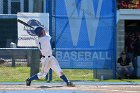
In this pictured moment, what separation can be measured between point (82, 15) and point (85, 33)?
0.62 meters

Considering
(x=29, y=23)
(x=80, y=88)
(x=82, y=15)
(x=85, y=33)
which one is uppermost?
(x=82, y=15)

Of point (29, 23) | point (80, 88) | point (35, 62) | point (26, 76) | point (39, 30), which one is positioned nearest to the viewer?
point (80, 88)

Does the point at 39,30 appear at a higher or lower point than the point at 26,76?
higher

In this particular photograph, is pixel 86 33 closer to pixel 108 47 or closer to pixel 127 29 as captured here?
pixel 108 47

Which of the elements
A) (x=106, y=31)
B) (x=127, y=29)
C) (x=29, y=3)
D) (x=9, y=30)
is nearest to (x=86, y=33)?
(x=106, y=31)

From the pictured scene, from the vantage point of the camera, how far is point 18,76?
18.8 meters

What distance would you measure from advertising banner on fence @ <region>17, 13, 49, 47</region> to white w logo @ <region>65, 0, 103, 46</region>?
2.67 feet

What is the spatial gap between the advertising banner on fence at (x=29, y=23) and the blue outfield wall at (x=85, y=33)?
0.44 m

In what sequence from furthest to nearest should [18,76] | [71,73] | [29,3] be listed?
[29,3] → [71,73] → [18,76]

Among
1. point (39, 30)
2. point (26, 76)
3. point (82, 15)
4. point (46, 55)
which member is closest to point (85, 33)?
point (82, 15)

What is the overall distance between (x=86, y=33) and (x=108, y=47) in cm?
93

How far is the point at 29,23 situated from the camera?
57.5 ft

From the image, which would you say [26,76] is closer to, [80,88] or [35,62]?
[35,62]

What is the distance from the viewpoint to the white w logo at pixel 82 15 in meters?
17.3
